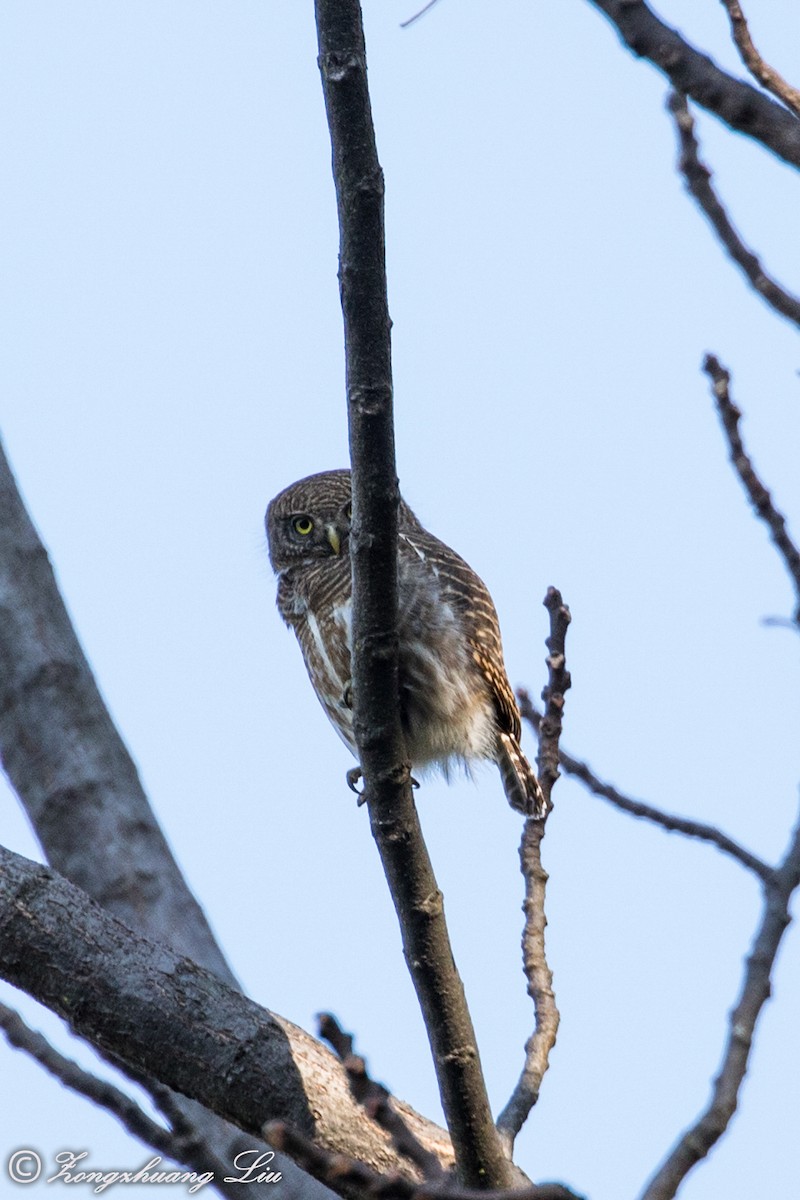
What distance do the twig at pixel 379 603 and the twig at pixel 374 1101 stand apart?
0.97m

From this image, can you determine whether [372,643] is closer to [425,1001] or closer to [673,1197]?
[425,1001]

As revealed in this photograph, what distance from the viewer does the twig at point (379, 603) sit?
2.54m

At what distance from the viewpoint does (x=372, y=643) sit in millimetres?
2965

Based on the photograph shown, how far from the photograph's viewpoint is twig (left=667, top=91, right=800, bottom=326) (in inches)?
79.1

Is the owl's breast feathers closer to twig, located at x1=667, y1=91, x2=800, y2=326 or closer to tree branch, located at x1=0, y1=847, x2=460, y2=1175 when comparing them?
tree branch, located at x1=0, y1=847, x2=460, y2=1175

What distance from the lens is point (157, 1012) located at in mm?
2871

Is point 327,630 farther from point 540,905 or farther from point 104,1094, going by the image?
point 104,1094

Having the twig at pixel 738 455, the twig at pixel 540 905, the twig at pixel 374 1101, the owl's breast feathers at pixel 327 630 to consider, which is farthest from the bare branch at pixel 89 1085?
the owl's breast feathers at pixel 327 630

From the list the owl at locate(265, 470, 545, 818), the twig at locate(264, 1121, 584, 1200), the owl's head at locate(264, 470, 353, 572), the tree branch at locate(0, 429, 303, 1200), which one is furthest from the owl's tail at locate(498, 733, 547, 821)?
the twig at locate(264, 1121, 584, 1200)

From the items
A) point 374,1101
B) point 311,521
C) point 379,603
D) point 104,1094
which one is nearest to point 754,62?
point 379,603

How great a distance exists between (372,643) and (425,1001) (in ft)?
2.26

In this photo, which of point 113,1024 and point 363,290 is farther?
point 113,1024

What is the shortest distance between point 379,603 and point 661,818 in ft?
2.20

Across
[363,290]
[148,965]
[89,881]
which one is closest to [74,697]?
[89,881]
